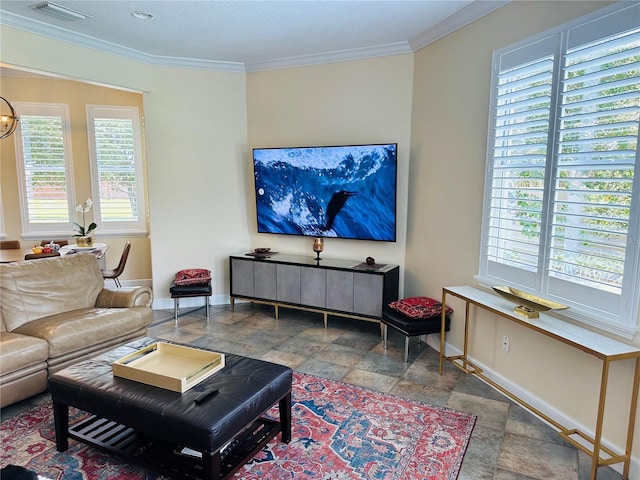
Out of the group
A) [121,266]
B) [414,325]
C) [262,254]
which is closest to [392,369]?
[414,325]

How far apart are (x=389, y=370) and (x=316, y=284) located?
1455 millimetres

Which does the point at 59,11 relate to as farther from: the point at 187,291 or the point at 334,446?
the point at 334,446

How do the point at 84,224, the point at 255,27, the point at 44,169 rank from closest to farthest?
the point at 255,27, the point at 44,169, the point at 84,224

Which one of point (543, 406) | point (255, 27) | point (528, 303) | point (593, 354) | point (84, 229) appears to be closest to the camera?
point (593, 354)

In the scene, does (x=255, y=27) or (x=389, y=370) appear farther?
(x=255, y=27)

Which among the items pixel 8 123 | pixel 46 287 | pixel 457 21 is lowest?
pixel 46 287

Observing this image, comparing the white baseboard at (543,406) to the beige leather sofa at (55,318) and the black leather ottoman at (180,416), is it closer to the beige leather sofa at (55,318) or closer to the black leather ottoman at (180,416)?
the black leather ottoman at (180,416)

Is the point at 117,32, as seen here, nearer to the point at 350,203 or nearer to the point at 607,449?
the point at 350,203

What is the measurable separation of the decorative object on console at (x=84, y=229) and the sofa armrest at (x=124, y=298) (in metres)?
1.67

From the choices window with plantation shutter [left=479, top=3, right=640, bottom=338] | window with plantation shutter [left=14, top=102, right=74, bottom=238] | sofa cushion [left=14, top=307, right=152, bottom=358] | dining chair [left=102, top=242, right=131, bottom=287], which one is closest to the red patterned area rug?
sofa cushion [left=14, top=307, right=152, bottom=358]

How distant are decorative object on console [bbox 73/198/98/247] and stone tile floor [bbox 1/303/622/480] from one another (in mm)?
1326

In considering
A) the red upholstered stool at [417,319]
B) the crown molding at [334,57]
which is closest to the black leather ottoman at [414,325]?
the red upholstered stool at [417,319]

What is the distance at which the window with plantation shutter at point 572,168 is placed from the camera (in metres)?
2.31

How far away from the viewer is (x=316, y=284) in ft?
15.8
